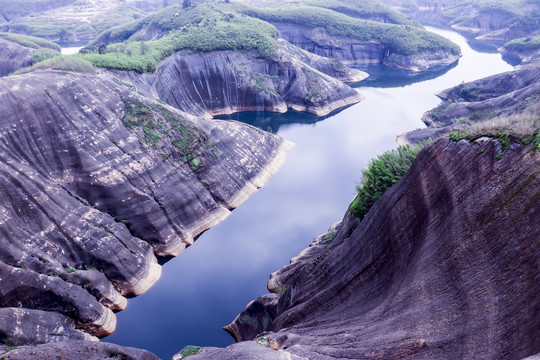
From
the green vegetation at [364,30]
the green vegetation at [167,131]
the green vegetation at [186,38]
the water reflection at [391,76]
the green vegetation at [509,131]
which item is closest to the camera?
the green vegetation at [509,131]

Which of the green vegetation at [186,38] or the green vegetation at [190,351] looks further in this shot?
the green vegetation at [186,38]

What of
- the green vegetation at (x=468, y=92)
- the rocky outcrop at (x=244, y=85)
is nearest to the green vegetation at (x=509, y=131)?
the rocky outcrop at (x=244, y=85)

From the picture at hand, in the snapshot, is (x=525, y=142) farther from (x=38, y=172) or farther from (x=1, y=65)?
(x=1, y=65)

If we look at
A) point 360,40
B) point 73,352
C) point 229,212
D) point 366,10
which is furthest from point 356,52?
point 73,352

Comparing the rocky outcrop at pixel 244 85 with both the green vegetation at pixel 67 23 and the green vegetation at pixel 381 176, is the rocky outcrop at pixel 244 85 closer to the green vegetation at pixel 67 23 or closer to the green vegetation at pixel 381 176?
the green vegetation at pixel 381 176

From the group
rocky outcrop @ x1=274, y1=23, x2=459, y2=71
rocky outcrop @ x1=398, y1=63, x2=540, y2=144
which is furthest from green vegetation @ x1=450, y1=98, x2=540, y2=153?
rocky outcrop @ x1=274, y1=23, x2=459, y2=71

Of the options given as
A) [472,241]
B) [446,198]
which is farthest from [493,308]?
[446,198]
